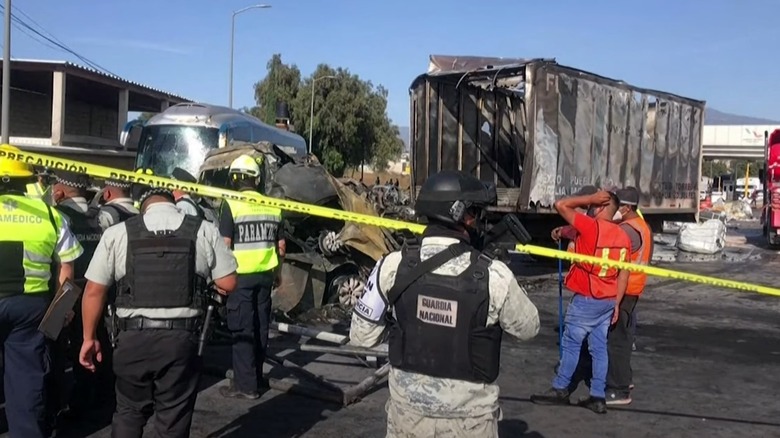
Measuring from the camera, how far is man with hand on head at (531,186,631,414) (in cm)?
605

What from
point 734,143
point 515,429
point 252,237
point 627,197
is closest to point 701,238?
point 627,197

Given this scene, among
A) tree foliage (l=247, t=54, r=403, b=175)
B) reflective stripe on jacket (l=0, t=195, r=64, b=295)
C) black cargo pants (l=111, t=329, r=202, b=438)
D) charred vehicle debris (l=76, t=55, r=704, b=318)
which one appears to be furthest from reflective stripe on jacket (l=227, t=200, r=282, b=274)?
tree foliage (l=247, t=54, r=403, b=175)

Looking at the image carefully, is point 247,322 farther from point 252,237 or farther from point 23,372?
point 23,372

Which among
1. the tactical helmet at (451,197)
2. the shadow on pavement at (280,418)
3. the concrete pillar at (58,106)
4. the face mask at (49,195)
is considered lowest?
the shadow on pavement at (280,418)

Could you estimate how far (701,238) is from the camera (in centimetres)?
2027

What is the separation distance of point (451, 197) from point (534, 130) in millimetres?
10214

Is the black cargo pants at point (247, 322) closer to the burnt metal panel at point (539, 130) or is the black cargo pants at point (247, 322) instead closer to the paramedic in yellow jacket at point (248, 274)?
the paramedic in yellow jacket at point (248, 274)

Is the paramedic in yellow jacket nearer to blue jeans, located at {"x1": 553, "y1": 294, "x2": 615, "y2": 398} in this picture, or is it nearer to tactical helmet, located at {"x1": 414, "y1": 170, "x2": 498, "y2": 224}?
blue jeans, located at {"x1": 553, "y1": 294, "x2": 615, "y2": 398}

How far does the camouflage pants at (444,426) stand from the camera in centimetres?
322

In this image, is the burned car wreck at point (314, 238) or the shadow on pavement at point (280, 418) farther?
the burned car wreck at point (314, 238)

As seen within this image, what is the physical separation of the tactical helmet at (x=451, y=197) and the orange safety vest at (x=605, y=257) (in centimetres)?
299

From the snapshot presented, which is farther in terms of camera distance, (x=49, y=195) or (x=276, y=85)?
(x=276, y=85)

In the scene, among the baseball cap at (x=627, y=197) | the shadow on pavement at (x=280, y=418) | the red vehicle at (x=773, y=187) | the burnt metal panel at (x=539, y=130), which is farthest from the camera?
the red vehicle at (x=773, y=187)

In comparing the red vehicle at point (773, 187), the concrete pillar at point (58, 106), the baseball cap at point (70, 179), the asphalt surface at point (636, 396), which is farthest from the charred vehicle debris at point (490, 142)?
the concrete pillar at point (58, 106)
